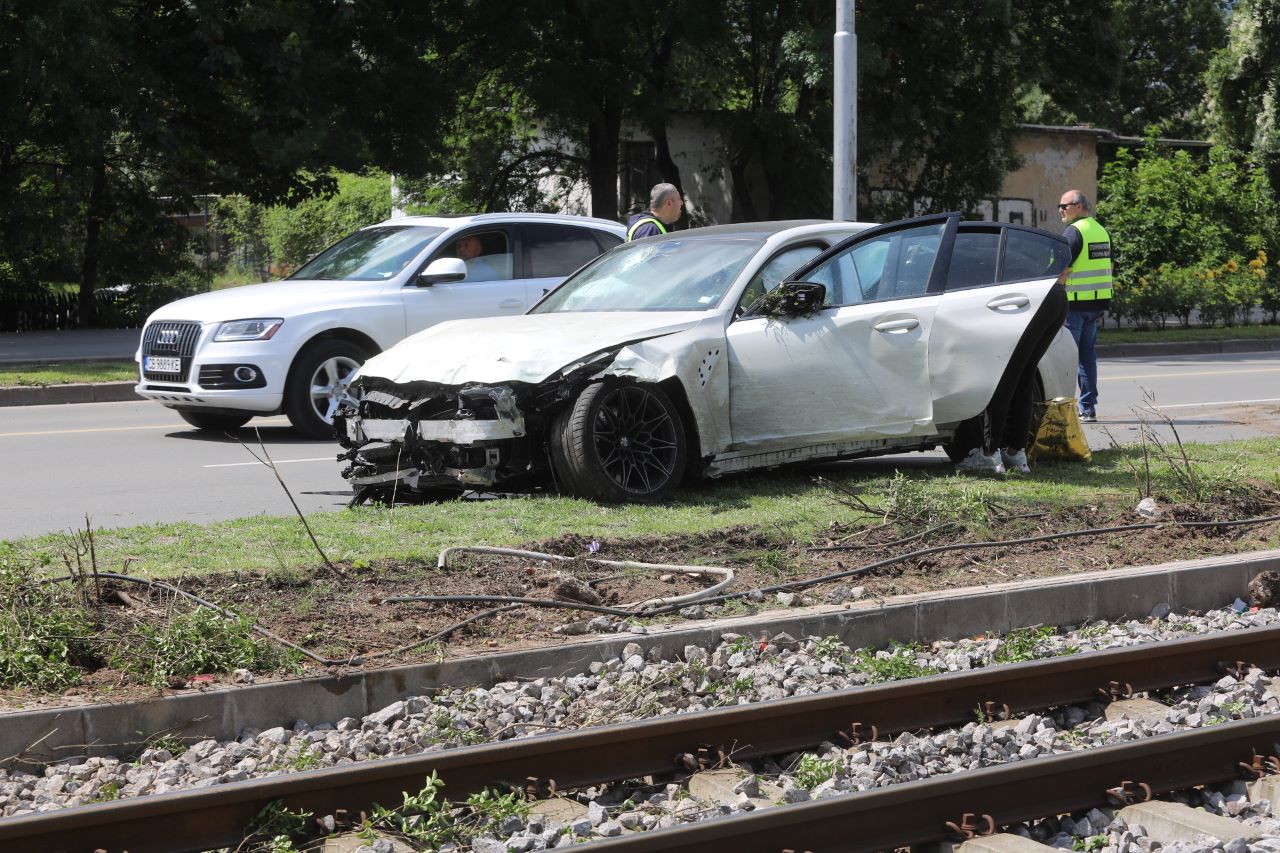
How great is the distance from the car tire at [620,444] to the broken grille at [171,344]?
16.9 ft

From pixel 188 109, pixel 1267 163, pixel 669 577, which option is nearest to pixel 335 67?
pixel 188 109

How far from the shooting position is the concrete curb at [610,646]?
450 cm

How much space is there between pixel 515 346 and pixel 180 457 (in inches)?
163

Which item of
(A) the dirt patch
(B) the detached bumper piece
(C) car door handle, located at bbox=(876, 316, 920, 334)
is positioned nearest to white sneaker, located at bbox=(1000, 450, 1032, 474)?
(C) car door handle, located at bbox=(876, 316, 920, 334)

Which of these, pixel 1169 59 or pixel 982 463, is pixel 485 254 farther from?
pixel 1169 59

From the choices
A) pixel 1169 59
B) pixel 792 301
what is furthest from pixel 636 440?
pixel 1169 59

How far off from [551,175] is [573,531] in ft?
76.7

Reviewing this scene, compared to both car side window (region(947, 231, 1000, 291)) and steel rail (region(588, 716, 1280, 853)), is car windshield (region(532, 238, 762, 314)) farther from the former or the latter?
steel rail (region(588, 716, 1280, 853))

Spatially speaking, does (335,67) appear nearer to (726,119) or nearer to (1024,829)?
(726,119)

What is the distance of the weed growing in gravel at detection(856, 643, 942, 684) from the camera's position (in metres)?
5.35

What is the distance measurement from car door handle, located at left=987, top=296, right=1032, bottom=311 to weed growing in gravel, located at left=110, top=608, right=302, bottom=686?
5.23 m

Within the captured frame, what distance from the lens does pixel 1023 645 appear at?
5.79 meters

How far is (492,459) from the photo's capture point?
8102mm

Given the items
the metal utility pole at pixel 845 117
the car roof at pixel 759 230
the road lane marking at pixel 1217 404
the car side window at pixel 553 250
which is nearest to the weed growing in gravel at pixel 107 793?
the car roof at pixel 759 230
